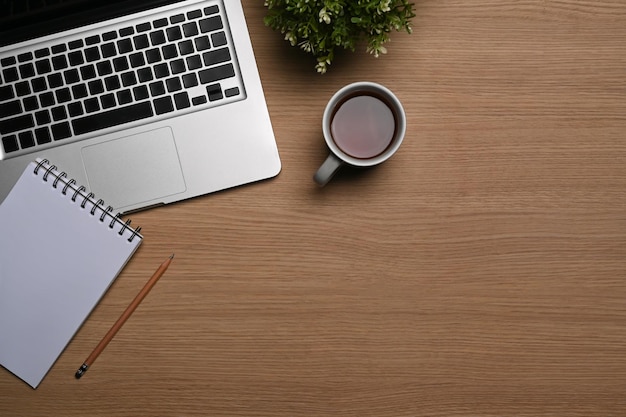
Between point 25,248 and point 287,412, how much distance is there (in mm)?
428

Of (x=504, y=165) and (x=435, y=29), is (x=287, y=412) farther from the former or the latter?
(x=435, y=29)

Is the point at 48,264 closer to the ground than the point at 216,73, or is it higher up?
closer to the ground

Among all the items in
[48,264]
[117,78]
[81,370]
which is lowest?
[81,370]

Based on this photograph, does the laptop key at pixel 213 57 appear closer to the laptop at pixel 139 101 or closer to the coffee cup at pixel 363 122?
the laptop at pixel 139 101

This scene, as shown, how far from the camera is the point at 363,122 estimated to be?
852mm

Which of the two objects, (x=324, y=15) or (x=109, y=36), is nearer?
(x=324, y=15)

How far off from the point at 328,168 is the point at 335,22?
0.61 ft

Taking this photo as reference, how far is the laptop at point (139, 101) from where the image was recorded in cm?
87

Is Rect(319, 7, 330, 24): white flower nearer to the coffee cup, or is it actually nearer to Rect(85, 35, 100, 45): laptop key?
the coffee cup

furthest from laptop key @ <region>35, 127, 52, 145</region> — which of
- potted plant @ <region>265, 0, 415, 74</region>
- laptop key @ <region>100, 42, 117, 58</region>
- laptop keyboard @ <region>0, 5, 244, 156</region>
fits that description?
potted plant @ <region>265, 0, 415, 74</region>

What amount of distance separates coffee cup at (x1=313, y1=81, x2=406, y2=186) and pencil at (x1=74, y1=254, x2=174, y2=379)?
258 mm

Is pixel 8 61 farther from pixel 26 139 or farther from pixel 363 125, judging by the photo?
pixel 363 125

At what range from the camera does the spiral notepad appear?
0.87m

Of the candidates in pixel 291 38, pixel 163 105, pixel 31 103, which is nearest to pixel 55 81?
pixel 31 103
